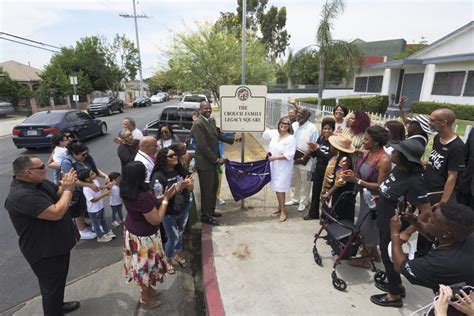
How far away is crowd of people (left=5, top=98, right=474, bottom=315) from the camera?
209 cm

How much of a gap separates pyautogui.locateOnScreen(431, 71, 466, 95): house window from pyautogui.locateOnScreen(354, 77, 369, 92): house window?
7.14m

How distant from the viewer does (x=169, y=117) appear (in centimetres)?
912

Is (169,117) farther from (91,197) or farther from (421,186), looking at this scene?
(421,186)

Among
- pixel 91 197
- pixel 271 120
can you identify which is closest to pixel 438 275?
pixel 91 197

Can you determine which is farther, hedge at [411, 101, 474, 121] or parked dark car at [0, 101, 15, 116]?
parked dark car at [0, 101, 15, 116]

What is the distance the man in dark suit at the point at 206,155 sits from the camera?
4.23 metres

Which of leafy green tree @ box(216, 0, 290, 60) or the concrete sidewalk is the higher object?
leafy green tree @ box(216, 0, 290, 60)

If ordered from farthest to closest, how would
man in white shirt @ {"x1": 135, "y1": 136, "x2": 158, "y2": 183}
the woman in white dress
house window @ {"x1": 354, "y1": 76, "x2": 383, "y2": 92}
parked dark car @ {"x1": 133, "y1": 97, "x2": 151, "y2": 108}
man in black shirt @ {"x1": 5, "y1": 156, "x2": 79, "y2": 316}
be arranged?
parked dark car @ {"x1": 133, "y1": 97, "x2": 151, "y2": 108}
house window @ {"x1": 354, "y1": 76, "x2": 383, "y2": 92}
the woman in white dress
man in white shirt @ {"x1": 135, "y1": 136, "x2": 158, "y2": 183}
man in black shirt @ {"x1": 5, "y1": 156, "x2": 79, "y2": 316}

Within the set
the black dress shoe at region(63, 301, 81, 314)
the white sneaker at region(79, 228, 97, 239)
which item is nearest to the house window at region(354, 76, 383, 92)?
the white sneaker at region(79, 228, 97, 239)

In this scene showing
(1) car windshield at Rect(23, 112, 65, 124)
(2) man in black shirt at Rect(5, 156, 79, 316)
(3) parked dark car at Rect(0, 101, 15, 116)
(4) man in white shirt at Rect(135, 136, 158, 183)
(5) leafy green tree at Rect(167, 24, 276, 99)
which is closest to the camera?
(2) man in black shirt at Rect(5, 156, 79, 316)

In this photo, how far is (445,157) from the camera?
10.2 ft

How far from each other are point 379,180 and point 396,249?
1178 mm

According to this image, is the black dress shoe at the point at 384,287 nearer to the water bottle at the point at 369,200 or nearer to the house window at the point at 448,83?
the water bottle at the point at 369,200

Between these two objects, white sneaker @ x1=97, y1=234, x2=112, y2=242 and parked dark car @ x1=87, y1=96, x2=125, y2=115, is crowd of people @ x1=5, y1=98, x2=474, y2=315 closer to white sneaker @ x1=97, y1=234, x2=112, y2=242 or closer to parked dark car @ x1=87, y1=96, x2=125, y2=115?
white sneaker @ x1=97, y1=234, x2=112, y2=242
